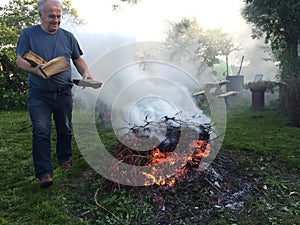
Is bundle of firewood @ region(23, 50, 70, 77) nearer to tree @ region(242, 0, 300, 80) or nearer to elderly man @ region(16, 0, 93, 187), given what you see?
elderly man @ region(16, 0, 93, 187)

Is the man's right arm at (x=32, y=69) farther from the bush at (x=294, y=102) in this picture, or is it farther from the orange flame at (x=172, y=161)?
the bush at (x=294, y=102)

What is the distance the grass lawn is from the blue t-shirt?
0.98 m

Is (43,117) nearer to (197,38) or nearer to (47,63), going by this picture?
(47,63)

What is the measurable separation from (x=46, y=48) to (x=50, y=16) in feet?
0.97

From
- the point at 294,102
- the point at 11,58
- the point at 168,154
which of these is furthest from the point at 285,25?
the point at 11,58

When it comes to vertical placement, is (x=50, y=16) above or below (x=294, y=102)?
above

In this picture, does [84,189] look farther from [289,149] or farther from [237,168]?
[289,149]

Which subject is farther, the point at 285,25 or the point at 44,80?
the point at 285,25

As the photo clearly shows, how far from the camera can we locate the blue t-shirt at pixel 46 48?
261 cm

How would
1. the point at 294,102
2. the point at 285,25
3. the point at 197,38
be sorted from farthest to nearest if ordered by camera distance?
1. the point at 197,38
2. the point at 285,25
3. the point at 294,102

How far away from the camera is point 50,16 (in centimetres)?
263

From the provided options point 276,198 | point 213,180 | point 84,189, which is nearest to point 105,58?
point 84,189

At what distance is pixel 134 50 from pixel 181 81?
109 centimetres

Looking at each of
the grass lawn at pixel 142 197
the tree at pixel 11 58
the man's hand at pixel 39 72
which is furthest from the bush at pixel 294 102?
Answer: the tree at pixel 11 58
